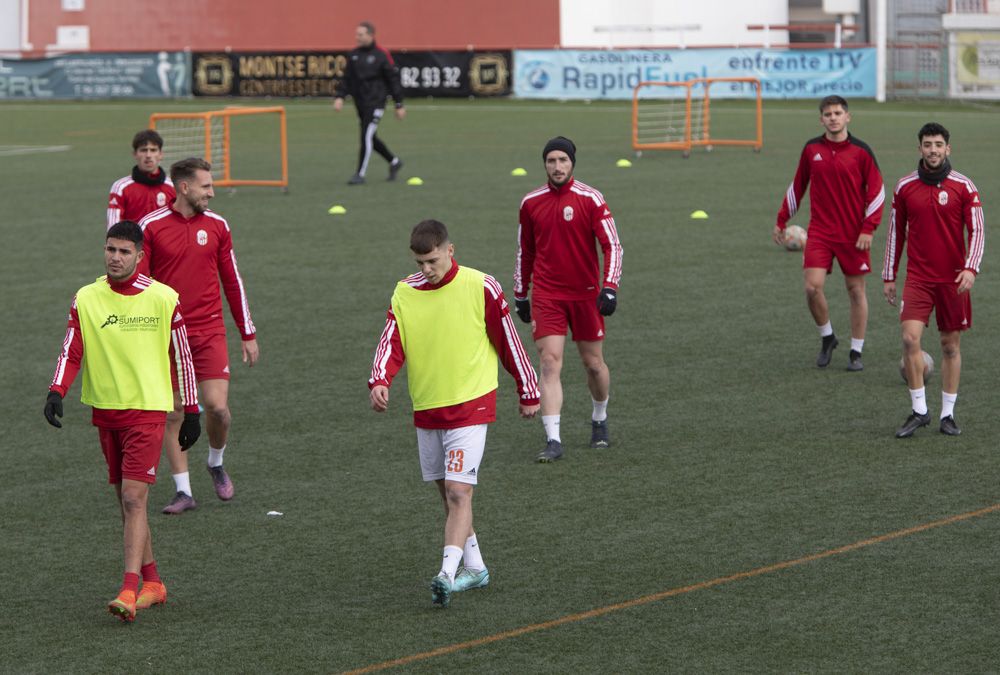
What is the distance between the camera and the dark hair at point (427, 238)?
759 cm

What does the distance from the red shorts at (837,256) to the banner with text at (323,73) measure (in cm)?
3160

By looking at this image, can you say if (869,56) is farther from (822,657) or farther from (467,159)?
(822,657)

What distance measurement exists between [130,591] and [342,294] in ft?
29.8

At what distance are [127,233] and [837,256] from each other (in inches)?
284

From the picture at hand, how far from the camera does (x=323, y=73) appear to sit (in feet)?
153

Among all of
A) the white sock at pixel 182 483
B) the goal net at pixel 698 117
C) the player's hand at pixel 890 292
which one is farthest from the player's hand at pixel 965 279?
the goal net at pixel 698 117

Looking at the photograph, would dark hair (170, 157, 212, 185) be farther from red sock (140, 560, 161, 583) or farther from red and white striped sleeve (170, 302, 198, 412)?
red sock (140, 560, 161, 583)

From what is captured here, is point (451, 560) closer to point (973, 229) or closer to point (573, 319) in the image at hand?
point (573, 319)

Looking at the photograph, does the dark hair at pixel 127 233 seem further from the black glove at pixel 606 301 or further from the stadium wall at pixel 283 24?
the stadium wall at pixel 283 24

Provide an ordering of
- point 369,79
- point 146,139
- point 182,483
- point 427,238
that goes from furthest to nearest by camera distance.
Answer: point 369,79 < point 146,139 < point 182,483 < point 427,238

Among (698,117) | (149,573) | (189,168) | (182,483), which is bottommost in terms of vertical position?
(149,573)

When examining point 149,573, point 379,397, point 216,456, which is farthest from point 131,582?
point 216,456

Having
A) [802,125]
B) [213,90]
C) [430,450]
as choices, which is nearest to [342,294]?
[430,450]

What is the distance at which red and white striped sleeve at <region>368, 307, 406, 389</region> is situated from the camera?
7.74 meters
